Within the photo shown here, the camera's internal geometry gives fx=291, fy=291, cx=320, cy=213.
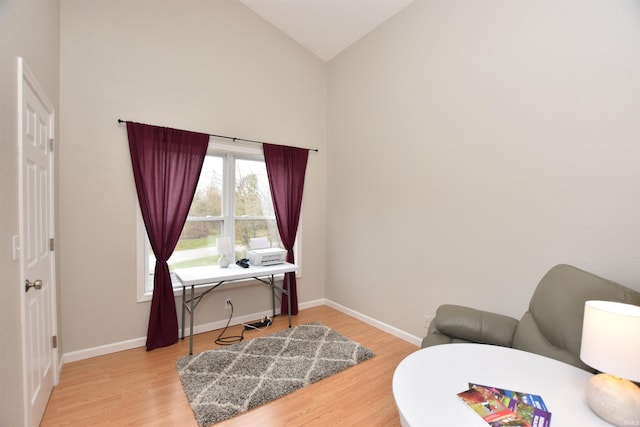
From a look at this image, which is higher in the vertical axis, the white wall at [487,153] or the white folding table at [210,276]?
the white wall at [487,153]

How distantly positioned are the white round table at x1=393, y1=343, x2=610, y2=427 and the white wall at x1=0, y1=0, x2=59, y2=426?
1741mm

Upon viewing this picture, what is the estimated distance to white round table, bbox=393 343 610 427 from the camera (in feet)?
3.38

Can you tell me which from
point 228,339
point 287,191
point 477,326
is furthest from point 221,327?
point 477,326

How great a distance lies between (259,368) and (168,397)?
698mm

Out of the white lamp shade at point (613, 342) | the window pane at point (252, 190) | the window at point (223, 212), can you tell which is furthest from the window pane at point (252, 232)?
the white lamp shade at point (613, 342)

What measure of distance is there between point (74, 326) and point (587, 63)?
4.52 meters

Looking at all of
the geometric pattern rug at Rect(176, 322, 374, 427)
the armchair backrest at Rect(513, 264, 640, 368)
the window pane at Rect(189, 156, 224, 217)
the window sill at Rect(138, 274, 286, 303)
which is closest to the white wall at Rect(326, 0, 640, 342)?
the armchair backrest at Rect(513, 264, 640, 368)

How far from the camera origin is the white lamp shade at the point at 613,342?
0.99 m

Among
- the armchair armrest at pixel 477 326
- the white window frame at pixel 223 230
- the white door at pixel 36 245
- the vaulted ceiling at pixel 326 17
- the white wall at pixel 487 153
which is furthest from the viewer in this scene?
the vaulted ceiling at pixel 326 17

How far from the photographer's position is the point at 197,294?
3.25 metres

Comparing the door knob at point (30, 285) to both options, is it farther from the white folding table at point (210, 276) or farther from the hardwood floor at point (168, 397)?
the white folding table at point (210, 276)

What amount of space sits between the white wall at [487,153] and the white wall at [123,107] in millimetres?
1426

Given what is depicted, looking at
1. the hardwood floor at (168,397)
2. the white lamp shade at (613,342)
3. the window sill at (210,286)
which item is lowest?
the hardwood floor at (168,397)

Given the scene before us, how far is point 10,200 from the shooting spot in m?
1.43
